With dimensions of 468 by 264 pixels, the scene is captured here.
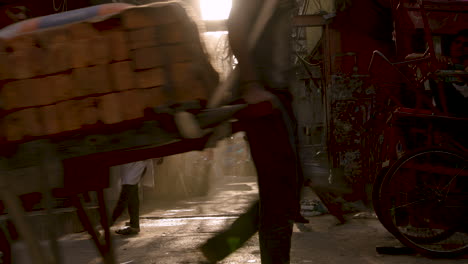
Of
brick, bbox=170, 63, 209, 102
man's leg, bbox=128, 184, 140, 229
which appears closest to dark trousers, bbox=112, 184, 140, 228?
man's leg, bbox=128, 184, 140, 229

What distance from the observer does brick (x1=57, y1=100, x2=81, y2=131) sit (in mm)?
2188

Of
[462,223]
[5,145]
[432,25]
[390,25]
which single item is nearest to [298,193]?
[5,145]

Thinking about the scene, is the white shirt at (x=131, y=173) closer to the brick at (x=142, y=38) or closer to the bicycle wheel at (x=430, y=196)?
the bicycle wheel at (x=430, y=196)

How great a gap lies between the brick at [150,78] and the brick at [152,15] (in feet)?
0.62

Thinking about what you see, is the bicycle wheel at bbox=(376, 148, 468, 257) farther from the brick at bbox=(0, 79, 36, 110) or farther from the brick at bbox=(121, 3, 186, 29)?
the brick at bbox=(0, 79, 36, 110)

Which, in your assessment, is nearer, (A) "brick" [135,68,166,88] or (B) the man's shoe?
(A) "brick" [135,68,166,88]

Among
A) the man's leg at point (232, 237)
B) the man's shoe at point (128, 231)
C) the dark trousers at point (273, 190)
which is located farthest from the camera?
the man's shoe at point (128, 231)

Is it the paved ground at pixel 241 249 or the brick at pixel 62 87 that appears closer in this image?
the brick at pixel 62 87

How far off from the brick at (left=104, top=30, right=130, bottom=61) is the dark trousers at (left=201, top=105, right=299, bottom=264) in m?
0.75

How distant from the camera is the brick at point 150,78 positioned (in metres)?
2.20

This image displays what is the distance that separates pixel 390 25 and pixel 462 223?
6567mm

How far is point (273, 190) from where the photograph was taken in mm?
2779

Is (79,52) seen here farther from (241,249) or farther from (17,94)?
(241,249)

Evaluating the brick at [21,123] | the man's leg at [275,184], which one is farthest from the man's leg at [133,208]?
the brick at [21,123]
